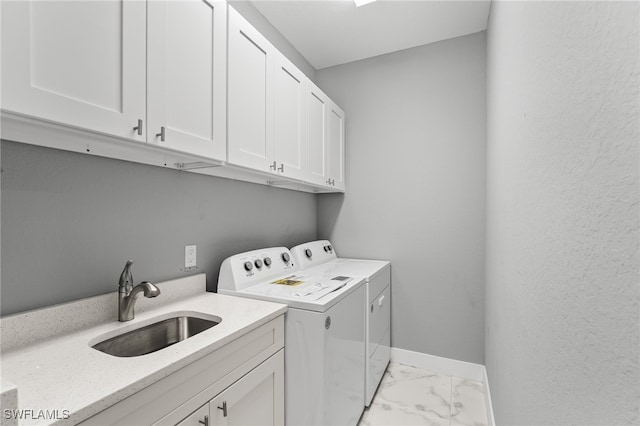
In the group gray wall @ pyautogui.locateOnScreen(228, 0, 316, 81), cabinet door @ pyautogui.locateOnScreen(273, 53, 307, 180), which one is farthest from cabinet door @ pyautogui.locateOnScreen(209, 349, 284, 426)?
gray wall @ pyautogui.locateOnScreen(228, 0, 316, 81)

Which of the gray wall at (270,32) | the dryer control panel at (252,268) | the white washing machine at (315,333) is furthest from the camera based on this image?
the gray wall at (270,32)

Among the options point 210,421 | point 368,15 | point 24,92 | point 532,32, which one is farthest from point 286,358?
point 368,15

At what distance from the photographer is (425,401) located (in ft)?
6.77

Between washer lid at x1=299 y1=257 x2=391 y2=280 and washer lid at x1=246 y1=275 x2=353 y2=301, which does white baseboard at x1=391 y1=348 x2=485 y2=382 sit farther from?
washer lid at x1=246 y1=275 x2=353 y2=301

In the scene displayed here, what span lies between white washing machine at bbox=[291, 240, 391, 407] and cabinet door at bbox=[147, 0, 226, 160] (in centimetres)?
118

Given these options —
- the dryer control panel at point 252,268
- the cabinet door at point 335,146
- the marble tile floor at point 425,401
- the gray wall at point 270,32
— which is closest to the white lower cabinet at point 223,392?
the dryer control panel at point 252,268

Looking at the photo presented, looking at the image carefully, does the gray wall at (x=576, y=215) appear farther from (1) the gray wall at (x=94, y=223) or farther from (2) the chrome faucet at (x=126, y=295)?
(1) the gray wall at (x=94, y=223)

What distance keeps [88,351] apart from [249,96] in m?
1.27

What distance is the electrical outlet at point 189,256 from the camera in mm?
1571

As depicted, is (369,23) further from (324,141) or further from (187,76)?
(187,76)

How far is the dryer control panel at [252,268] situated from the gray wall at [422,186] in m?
0.96

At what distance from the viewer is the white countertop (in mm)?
686

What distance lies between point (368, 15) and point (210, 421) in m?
2.54

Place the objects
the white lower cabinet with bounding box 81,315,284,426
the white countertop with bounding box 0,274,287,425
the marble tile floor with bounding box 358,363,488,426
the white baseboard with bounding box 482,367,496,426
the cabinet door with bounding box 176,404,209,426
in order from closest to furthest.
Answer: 1. the white countertop with bounding box 0,274,287,425
2. the white lower cabinet with bounding box 81,315,284,426
3. the cabinet door with bounding box 176,404,209,426
4. the white baseboard with bounding box 482,367,496,426
5. the marble tile floor with bounding box 358,363,488,426
